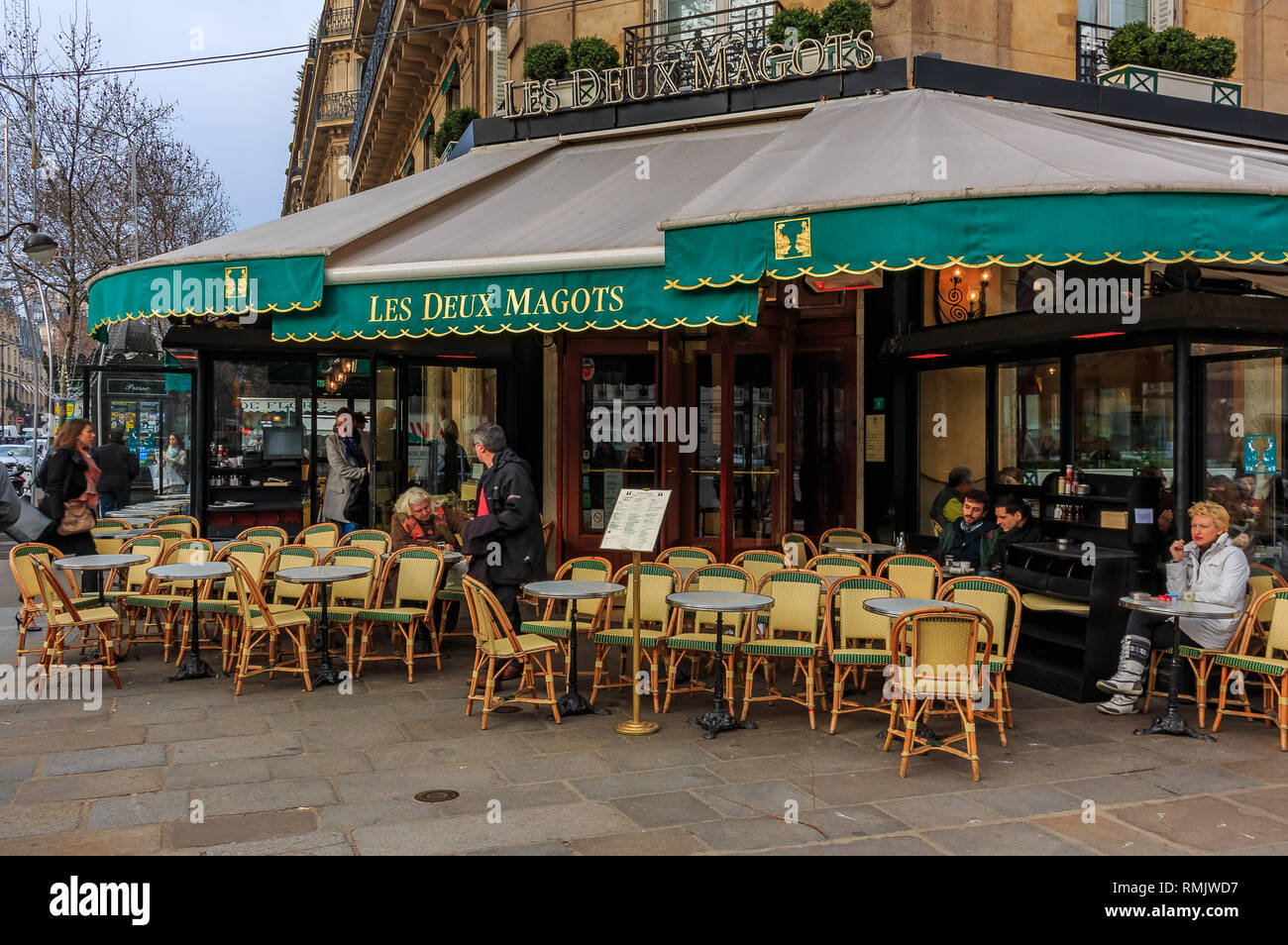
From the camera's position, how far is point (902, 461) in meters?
11.0

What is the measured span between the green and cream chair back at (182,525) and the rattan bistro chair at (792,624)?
5999 millimetres

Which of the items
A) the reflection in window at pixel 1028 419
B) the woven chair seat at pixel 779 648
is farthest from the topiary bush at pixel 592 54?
the woven chair seat at pixel 779 648

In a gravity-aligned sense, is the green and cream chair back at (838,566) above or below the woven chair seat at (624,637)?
above

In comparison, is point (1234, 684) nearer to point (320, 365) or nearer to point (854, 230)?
point (854, 230)

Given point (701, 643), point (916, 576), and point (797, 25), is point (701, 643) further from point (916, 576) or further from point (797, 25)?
point (797, 25)

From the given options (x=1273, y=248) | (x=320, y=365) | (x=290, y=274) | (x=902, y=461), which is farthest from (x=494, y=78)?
(x=1273, y=248)

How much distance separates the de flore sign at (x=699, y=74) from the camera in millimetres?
10125

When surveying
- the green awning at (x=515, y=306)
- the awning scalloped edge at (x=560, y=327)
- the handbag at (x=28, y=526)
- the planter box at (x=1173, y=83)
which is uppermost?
the planter box at (x=1173, y=83)

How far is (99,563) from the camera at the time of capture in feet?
26.9

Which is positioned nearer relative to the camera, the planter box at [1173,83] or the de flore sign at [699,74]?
the de flore sign at [699,74]

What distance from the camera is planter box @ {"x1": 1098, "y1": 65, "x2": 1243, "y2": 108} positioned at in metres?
10.5

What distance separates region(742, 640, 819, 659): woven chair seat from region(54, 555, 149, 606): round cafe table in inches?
193

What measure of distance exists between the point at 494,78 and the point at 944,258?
8.52m

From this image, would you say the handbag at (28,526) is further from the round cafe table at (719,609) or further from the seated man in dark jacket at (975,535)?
the seated man in dark jacket at (975,535)
